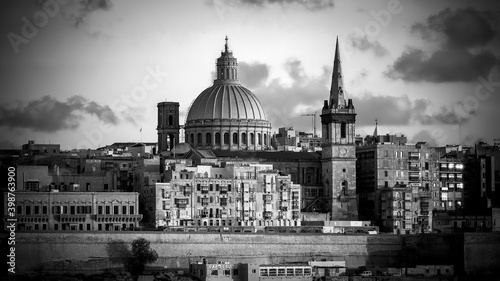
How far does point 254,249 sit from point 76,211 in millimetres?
11981

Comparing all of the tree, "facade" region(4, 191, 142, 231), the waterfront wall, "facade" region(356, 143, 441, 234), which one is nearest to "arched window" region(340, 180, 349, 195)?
"facade" region(356, 143, 441, 234)

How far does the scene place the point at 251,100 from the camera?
430ft

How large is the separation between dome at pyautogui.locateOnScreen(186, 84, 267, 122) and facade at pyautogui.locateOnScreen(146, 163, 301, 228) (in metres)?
11.5

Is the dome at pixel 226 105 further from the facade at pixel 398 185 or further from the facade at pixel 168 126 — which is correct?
the facade at pixel 398 185

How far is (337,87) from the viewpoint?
407ft

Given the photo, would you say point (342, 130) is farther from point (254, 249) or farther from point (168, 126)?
point (254, 249)

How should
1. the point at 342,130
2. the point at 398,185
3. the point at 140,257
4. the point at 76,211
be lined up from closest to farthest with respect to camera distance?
the point at 140,257 < the point at 76,211 < the point at 398,185 < the point at 342,130

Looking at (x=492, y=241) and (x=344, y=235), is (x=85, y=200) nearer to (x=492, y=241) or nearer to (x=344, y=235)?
(x=344, y=235)

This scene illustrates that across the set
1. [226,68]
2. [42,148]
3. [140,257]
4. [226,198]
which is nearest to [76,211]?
[140,257]

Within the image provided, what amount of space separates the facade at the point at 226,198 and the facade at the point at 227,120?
10762 millimetres

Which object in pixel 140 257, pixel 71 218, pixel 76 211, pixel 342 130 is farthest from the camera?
pixel 342 130

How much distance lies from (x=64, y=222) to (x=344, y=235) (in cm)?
1859

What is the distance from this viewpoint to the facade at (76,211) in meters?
107

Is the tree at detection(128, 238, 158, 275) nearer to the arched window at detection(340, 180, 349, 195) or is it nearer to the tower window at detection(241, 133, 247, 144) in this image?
the arched window at detection(340, 180, 349, 195)
